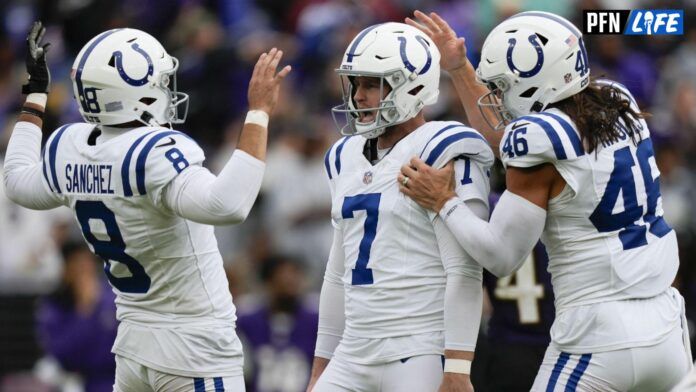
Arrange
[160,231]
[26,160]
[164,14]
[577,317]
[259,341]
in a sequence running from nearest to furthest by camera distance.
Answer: [577,317] → [160,231] → [26,160] → [259,341] → [164,14]

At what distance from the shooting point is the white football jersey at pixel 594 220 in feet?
17.6

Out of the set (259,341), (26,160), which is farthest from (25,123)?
(259,341)

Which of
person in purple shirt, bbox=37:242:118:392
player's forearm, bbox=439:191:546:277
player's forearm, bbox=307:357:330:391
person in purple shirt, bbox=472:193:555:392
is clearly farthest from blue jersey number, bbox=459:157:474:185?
person in purple shirt, bbox=37:242:118:392

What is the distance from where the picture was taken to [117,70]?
5918 millimetres

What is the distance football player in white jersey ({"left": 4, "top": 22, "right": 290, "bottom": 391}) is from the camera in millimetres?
5773

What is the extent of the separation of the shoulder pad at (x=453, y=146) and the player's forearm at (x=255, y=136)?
66 centimetres

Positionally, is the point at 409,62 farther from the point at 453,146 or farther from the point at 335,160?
the point at 335,160

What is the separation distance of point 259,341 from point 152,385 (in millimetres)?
3738

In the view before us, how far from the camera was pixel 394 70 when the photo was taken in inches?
229

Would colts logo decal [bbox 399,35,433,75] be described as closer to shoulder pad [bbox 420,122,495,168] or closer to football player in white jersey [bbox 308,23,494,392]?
football player in white jersey [bbox 308,23,494,392]

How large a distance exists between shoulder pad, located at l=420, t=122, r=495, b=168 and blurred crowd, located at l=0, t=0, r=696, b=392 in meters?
1.34

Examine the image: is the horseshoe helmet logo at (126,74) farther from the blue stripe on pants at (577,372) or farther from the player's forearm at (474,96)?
the blue stripe on pants at (577,372)

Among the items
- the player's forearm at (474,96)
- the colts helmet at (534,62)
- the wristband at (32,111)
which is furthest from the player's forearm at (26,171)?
the colts helmet at (534,62)

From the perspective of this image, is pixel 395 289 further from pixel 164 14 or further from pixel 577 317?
pixel 164 14
